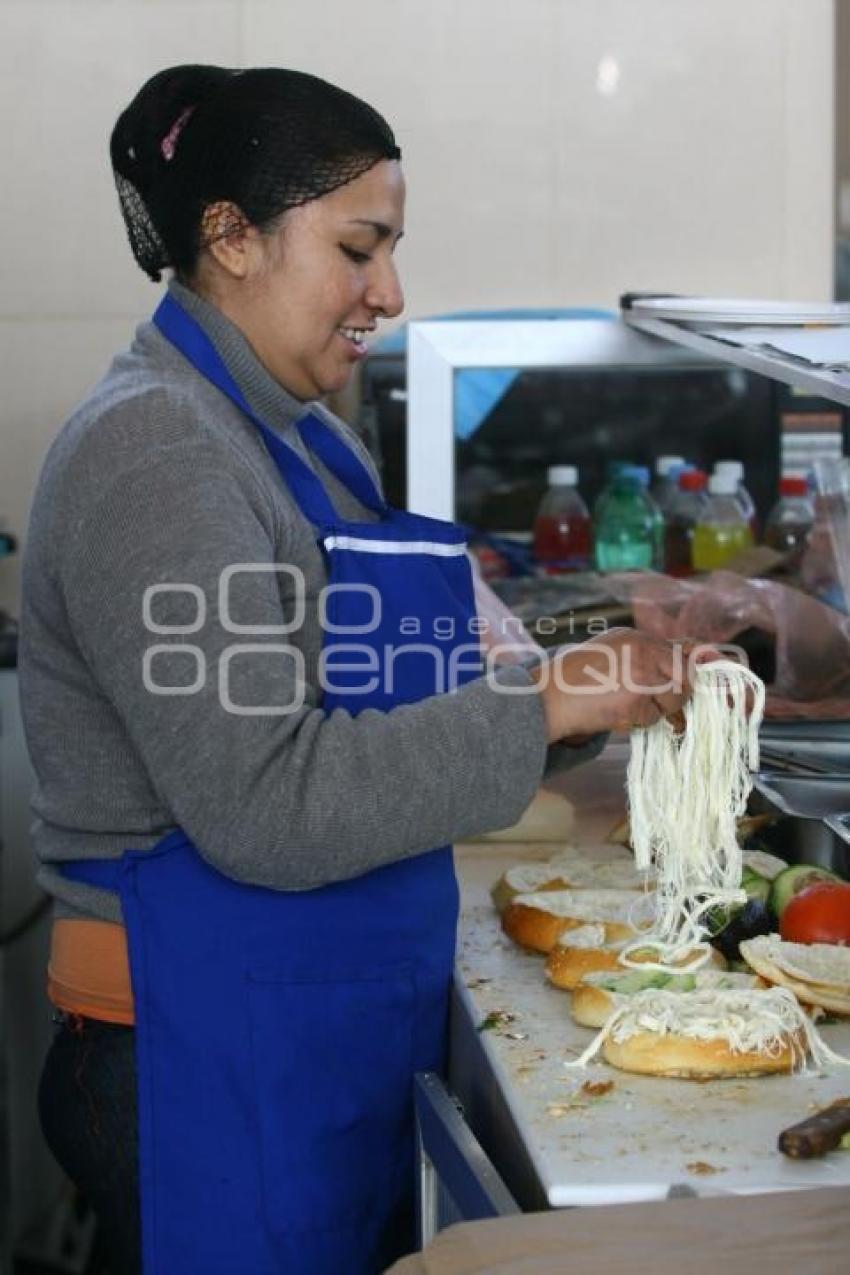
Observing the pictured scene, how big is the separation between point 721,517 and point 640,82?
1234 mm

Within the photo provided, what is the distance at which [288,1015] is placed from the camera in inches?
81.4

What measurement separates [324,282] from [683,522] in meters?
2.15

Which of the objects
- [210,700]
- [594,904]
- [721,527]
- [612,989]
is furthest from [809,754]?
[210,700]

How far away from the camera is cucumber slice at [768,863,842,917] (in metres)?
2.37

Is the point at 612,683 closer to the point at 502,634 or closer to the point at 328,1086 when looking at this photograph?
the point at 328,1086

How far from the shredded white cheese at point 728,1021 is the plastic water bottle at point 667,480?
7.29 feet

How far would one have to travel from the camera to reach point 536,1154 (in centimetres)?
175

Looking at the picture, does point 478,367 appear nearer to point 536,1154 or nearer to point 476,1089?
point 476,1089

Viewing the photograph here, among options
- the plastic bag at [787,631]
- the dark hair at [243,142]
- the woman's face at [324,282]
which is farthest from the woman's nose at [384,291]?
the plastic bag at [787,631]

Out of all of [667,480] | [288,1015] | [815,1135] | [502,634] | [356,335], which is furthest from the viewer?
[667,480]

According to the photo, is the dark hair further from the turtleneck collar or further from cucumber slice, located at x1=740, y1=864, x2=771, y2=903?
cucumber slice, located at x1=740, y1=864, x2=771, y2=903

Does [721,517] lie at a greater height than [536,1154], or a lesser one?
greater

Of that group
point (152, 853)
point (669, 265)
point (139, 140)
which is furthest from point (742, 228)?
point (152, 853)

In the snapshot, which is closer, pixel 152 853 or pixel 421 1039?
pixel 152 853
